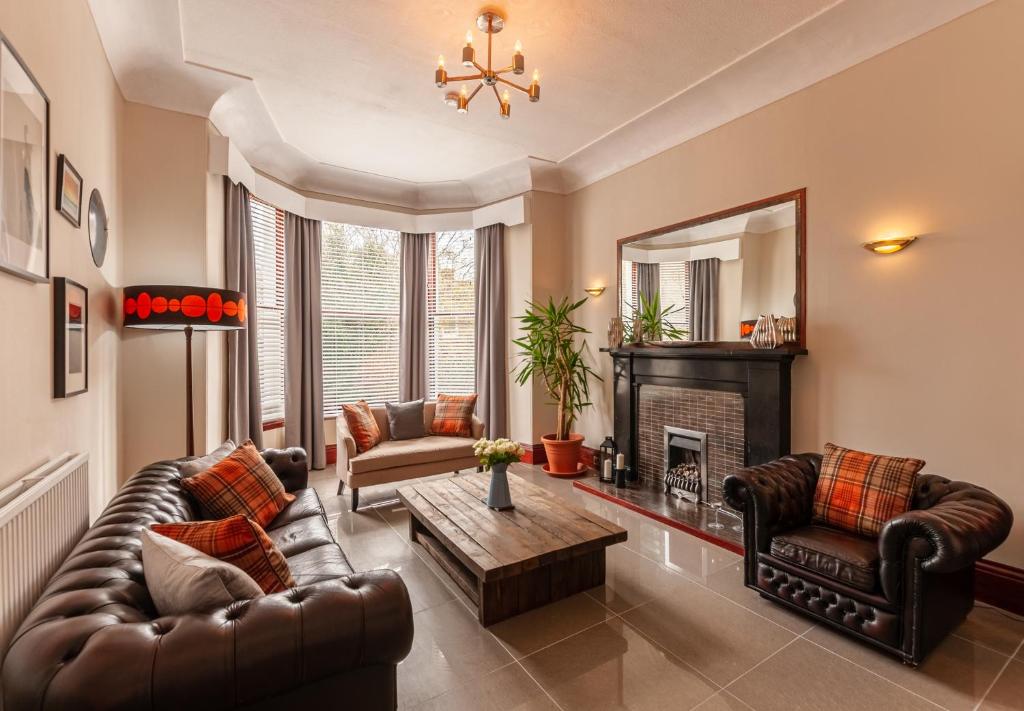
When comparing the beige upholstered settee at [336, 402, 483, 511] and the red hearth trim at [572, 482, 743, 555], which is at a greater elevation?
the beige upholstered settee at [336, 402, 483, 511]

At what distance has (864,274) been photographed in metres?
3.07

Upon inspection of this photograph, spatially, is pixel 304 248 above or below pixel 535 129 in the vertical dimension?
below

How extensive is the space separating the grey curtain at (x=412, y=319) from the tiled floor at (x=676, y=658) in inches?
131

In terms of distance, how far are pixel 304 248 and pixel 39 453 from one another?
12.4ft

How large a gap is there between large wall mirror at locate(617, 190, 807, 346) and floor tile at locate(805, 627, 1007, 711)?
1.92 metres

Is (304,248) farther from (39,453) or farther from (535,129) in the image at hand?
(39,453)

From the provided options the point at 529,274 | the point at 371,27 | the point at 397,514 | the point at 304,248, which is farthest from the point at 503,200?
the point at 397,514

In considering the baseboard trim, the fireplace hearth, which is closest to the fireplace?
the fireplace hearth

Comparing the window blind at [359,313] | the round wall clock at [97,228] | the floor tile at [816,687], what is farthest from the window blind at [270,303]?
the floor tile at [816,687]

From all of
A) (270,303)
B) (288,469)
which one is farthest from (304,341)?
(288,469)

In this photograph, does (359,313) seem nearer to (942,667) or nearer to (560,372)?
(560,372)

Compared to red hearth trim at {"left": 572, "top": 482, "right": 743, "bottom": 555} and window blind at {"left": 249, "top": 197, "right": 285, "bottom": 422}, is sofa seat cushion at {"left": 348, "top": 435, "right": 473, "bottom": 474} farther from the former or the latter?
window blind at {"left": 249, "top": 197, "right": 285, "bottom": 422}

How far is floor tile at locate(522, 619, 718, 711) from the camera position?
189 centimetres

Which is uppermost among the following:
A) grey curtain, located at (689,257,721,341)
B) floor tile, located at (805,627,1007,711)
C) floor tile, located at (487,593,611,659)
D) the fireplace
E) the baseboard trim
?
grey curtain, located at (689,257,721,341)
